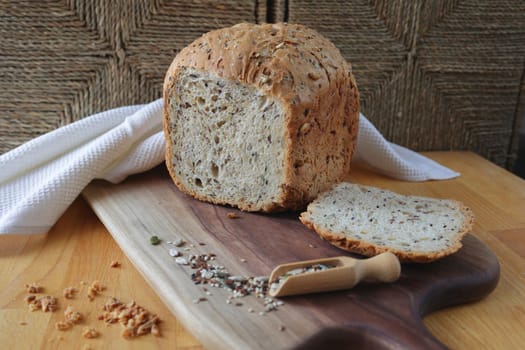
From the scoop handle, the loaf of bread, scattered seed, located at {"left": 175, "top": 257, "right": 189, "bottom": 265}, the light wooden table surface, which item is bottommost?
the light wooden table surface

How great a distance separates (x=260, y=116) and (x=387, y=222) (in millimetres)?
456

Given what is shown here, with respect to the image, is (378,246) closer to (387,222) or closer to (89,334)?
(387,222)

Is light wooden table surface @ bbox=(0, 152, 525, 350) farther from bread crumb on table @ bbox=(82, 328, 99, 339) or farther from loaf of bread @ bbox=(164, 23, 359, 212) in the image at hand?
loaf of bread @ bbox=(164, 23, 359, 212)

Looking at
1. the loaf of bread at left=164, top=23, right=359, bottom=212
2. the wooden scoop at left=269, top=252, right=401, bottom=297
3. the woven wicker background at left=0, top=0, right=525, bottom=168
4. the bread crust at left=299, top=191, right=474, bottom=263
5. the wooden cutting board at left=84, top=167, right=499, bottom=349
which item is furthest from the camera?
the woven wicker background at left=0, top=0, right=525, bottom=168

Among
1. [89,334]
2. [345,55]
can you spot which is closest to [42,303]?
[89,334]

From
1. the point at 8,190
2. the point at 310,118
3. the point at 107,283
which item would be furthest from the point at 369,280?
the point at 8,190

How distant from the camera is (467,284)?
132cm

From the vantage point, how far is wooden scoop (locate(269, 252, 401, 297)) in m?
1.21

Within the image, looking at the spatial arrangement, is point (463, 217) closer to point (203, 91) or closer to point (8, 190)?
point (203, 91)

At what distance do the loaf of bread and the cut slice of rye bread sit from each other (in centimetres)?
12

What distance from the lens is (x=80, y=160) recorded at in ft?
5.88

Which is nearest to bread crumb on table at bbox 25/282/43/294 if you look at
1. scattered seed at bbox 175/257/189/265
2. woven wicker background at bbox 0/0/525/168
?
scattered seed at bbox 175/257/189/265

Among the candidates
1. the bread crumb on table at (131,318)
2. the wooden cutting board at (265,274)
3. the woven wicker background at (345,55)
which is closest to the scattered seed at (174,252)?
the wooden cutting board at (265,274)

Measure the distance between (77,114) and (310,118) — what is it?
1033 millimetres
